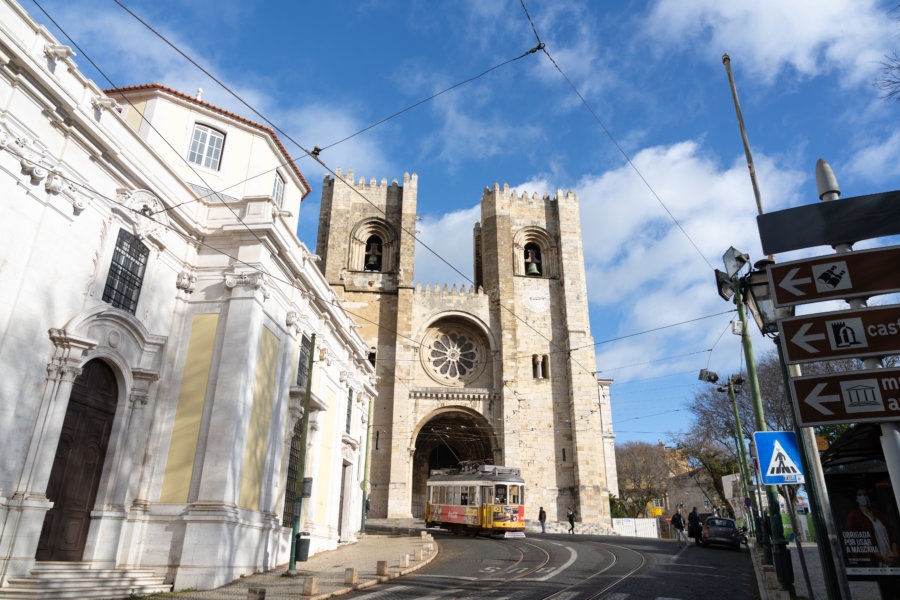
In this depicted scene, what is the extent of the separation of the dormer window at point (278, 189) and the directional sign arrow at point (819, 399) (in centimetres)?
1630

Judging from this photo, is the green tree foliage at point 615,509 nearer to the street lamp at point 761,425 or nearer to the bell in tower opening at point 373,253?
the bell in tower opening at point 373,253

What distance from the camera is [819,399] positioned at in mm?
4379

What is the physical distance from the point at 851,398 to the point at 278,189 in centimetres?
1700

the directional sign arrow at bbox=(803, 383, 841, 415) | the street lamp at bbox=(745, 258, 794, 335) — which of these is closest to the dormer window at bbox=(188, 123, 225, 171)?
the street lamp at bbox=(745, 258, 794, 335)

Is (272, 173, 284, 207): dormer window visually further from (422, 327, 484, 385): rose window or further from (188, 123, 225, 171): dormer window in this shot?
(422, 327, 484, 385): rose window

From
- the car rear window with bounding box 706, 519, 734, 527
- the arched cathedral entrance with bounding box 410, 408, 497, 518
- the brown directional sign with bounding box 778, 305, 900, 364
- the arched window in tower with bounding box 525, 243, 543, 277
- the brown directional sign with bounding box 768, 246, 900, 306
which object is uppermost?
the arched window in tower with bounding box 525, 243, 543, 277

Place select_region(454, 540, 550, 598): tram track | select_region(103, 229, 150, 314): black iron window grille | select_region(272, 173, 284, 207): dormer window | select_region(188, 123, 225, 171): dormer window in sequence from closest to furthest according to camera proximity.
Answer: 1. select_region(454, 540, 550, 598): tram track
2. select_region(103, 229, 150, 314): black iron window grille
3. select_region(188, 123, 225, 171): dormer window
4. select_region(272, 173, 284, 207): dormer window

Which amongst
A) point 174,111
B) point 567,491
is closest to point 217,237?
point 174,111

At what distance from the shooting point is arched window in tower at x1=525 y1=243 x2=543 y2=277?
38719 millimetres

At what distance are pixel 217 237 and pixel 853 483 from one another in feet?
43.4

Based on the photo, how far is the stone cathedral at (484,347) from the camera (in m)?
32.6

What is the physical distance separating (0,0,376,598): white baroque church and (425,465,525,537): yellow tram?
8.45m

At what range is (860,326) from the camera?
442cm

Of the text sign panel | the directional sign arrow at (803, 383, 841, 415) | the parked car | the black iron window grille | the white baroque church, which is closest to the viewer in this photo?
the directional sign arrow at (803, 383, 841, 415)
